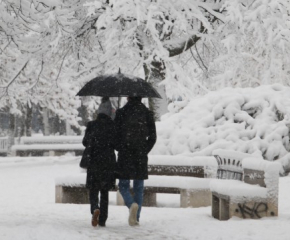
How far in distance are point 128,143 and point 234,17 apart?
8019 mm

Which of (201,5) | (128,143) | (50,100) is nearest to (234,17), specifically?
(201,5)

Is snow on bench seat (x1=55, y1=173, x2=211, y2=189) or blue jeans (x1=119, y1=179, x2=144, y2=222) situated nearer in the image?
blue jeans (x1=119, y1=179, x2=144, y2=222)

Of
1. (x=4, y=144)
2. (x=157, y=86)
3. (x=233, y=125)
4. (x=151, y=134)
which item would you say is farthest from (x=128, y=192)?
(x=4, y=144)

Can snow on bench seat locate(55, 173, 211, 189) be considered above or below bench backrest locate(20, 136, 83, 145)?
below

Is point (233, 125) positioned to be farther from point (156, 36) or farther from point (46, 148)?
point (46, 148)

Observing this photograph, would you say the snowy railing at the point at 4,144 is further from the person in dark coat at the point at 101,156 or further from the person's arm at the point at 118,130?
the person in dark coat at the point at 101,156

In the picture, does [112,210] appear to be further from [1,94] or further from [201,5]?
[1,94]

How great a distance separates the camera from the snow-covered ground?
7676 mm

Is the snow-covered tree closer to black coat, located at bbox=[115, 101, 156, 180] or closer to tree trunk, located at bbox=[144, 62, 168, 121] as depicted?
tree trunk, located at bbox=[144, 62, 168, 121]

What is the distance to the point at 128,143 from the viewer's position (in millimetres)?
8477

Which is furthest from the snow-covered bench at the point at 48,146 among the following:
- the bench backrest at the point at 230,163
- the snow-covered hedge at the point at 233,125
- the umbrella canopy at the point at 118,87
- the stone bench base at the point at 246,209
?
the umbrella canopy at the point at 118,87

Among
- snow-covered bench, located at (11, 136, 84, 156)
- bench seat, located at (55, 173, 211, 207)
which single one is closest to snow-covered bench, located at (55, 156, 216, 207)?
bench seat, located at (55, 173, 211, 207)

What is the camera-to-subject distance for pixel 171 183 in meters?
11.2

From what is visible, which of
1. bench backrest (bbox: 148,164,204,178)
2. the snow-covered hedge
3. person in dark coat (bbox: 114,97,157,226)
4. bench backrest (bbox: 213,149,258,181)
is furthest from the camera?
the snow-covered hedge
